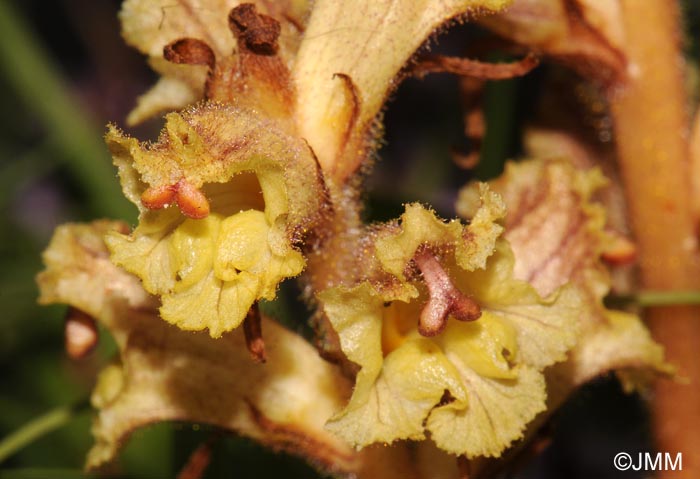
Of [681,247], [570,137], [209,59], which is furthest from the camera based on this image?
[570,137]

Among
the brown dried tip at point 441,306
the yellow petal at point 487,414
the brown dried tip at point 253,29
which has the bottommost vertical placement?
the yellow petal at point 487,414

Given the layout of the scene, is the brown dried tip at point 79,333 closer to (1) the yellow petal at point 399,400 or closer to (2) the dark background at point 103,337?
(2) the dark background at point 103,337

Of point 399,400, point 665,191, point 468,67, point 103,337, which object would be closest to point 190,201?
point 399,400

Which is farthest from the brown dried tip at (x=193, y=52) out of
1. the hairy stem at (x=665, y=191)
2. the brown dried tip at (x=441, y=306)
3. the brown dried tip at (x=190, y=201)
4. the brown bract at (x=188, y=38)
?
the hairy stem at (x=665, y=191)

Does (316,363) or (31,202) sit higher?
(316,363)

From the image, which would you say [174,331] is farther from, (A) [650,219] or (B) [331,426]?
(A) [650,219]

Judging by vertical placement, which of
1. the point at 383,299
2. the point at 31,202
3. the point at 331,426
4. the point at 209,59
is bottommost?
the point at 31,202

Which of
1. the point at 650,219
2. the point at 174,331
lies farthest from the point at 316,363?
the point at 650,219
